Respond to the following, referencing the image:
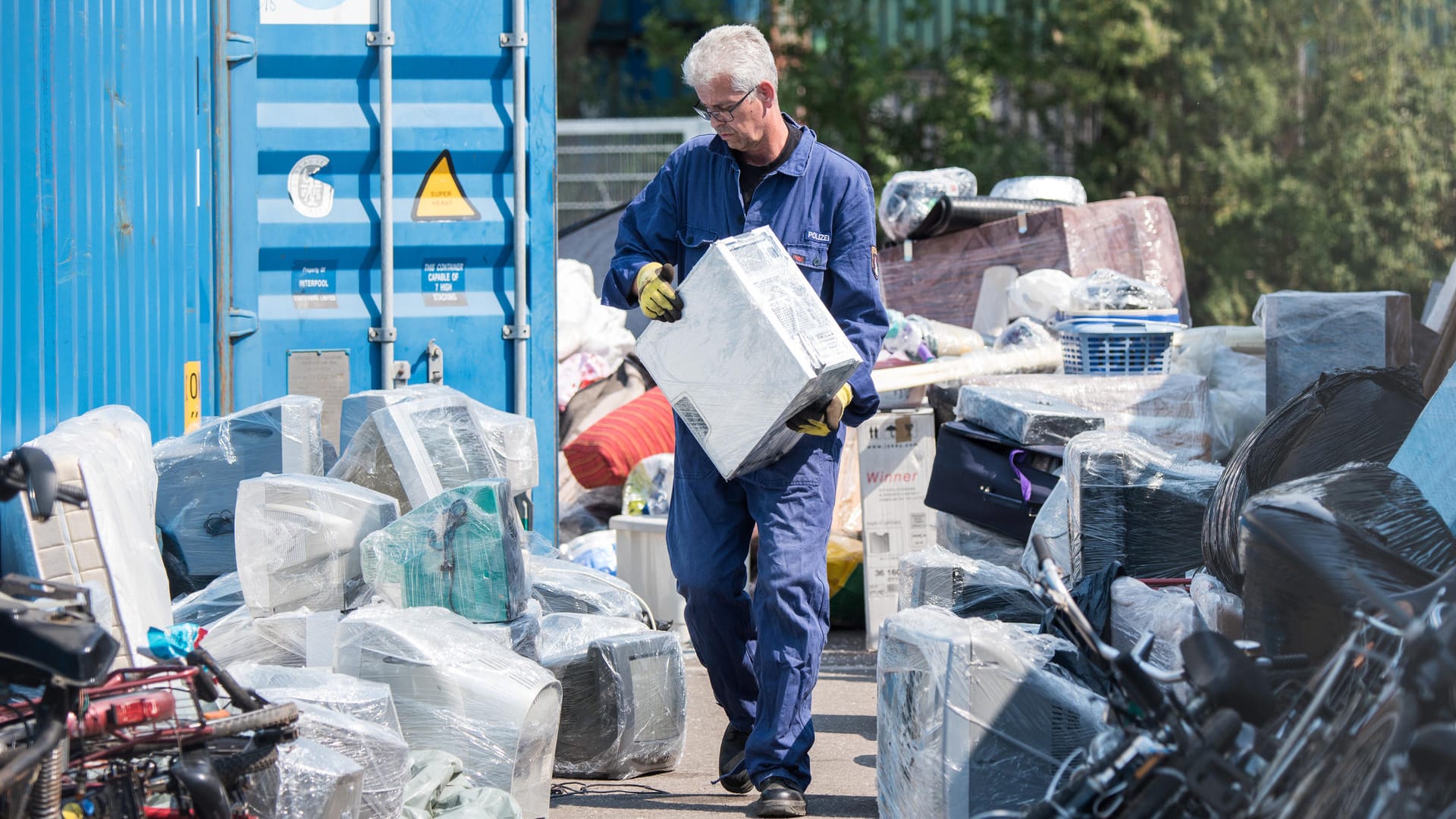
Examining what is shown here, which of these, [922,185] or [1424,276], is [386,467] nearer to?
[922,185]

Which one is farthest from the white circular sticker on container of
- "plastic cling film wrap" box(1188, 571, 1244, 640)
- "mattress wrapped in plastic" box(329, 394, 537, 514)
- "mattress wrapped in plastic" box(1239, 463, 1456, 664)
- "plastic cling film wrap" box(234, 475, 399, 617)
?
"mattress wrapped in plastic" box(1239, 463, 1456, 664)

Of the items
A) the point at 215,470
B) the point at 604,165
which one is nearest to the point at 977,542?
the point at 215,470

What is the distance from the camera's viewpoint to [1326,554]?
2680 millimetres

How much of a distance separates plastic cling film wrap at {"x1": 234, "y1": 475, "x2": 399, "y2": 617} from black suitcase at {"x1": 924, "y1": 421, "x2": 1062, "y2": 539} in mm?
2216

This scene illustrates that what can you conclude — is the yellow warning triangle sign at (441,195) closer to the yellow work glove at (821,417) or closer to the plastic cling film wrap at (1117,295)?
the yellow work glove at (821,417)

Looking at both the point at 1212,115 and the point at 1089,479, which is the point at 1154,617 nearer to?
the point at 1089,479

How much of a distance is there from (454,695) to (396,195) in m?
2.89

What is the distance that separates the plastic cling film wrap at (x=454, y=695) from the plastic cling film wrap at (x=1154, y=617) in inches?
57.0

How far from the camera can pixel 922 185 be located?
8219 mm

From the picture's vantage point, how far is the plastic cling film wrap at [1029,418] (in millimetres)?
5160

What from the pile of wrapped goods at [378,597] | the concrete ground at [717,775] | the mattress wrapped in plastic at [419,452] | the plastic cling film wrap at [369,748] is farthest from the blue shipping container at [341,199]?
the plastic cling film wrap at [369,748]

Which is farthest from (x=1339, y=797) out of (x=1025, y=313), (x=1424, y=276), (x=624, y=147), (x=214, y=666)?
(x=1424, y=276)

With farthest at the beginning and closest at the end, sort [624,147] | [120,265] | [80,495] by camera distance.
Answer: [624,147], [120,265], [80,495]

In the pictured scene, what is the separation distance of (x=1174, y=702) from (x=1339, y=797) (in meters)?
0.25
